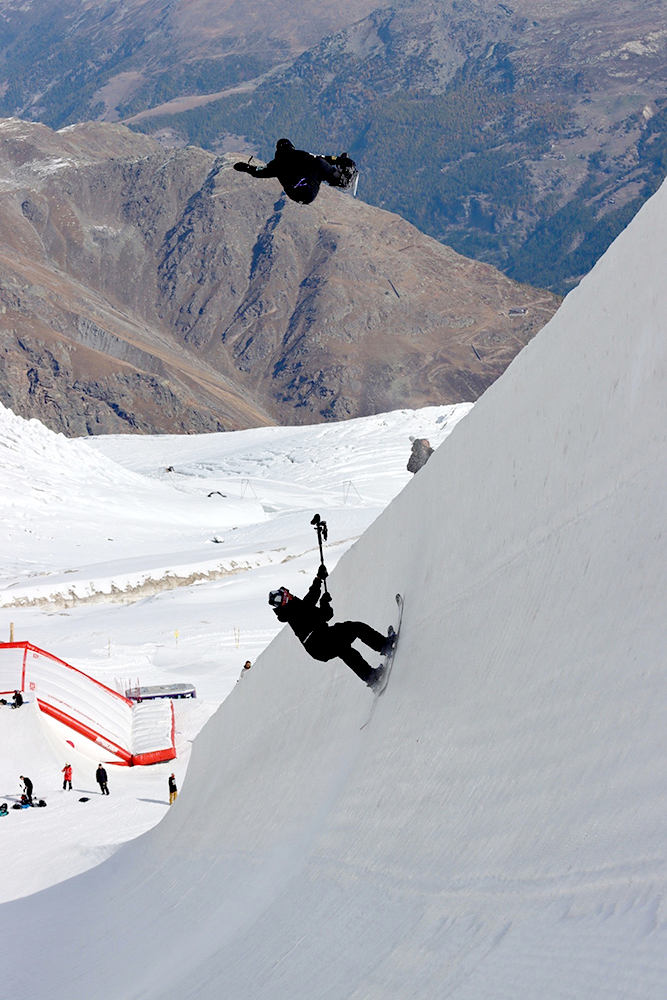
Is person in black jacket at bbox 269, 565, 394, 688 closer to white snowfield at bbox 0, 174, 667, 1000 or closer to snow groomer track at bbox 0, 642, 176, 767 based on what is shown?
white snowfield at bbox 0, 174, 667, 1000

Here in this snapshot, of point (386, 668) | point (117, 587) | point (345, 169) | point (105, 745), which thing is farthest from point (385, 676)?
point (117, 587)

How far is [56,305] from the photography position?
137 m

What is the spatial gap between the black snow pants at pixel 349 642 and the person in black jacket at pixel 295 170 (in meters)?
3.45

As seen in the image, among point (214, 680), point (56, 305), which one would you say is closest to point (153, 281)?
point (56, 305)

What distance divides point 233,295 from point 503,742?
→ 185 m

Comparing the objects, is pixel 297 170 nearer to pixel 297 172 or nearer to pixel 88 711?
pixel 297 172

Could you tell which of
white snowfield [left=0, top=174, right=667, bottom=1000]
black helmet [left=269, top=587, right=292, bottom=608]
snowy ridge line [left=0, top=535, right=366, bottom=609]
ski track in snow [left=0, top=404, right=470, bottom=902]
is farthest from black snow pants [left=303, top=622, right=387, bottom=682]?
snowy ridge line [left=0, top=535, right=366, bottom=609]

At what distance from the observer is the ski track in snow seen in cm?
1677

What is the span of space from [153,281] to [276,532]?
142886 mm

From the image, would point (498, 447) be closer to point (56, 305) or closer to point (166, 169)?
point (56, 305)

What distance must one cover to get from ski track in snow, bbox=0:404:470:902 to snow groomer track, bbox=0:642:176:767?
1.70 feet

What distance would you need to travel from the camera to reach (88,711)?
2528cm

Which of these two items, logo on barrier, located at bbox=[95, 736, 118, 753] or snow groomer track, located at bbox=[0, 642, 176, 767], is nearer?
snow groomer track, located at bbox=[0, 642, 176, 767]

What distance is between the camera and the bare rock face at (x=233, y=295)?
13888 centimetres
